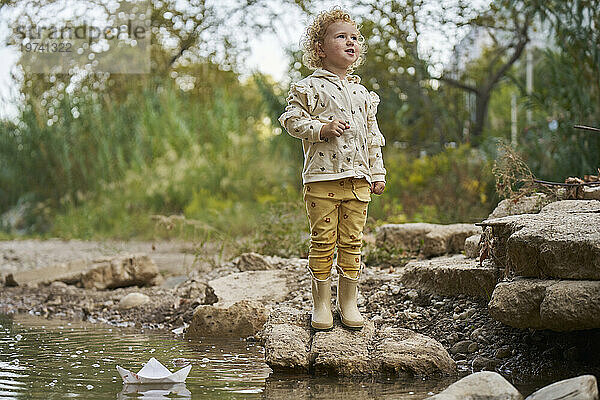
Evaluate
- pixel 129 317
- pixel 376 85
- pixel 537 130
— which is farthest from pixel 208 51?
pixel 129 317

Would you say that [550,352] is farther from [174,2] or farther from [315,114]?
[174,2]

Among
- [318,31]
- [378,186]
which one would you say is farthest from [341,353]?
[318,31]

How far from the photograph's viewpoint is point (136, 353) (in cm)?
398

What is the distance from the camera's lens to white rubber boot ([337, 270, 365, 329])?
361 centimetres

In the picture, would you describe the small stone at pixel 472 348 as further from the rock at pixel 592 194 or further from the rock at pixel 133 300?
the rock at pixel 133 300

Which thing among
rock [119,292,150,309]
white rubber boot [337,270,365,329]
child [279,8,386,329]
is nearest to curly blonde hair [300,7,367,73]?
child [279,8,386,329]

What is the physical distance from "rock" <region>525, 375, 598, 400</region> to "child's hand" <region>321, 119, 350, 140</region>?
1.51 meters

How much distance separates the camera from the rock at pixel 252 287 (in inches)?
198

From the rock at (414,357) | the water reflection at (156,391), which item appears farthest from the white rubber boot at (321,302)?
the water reflection at (156,391)

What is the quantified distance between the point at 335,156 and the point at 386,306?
140 cm

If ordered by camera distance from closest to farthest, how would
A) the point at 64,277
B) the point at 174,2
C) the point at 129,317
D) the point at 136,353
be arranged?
the point at 136,353
the point at 129,317
the point at 64,277
the point at 174,2

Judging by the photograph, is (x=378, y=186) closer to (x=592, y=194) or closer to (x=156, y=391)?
(x=156, y=391)

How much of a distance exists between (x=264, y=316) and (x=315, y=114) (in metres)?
1.58

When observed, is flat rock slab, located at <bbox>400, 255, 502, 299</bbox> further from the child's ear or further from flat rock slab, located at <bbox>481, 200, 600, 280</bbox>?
the child's ear
